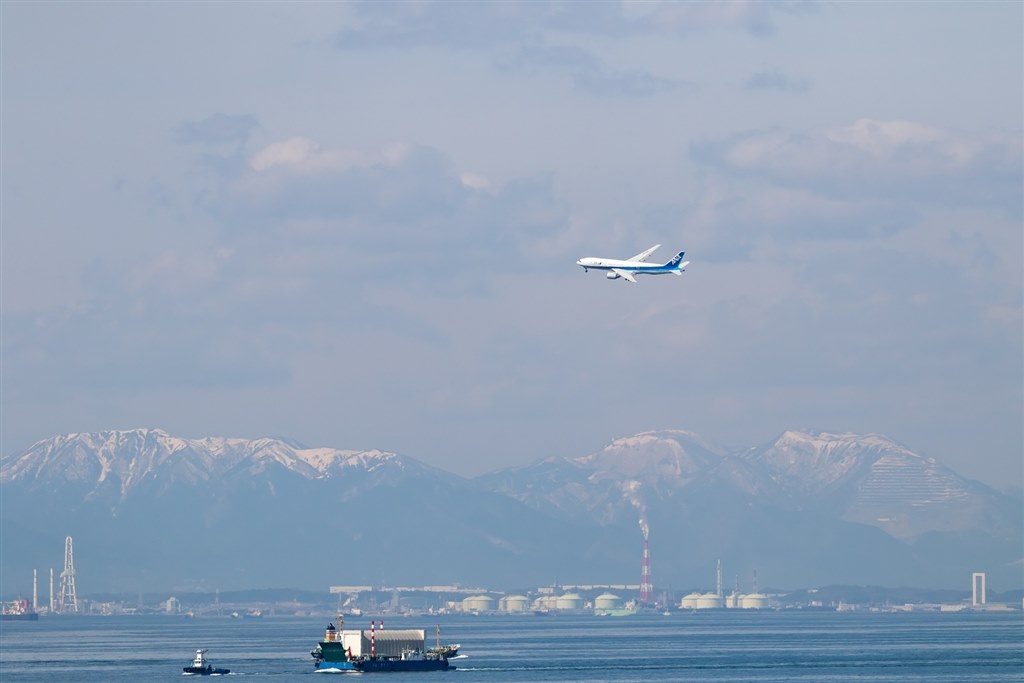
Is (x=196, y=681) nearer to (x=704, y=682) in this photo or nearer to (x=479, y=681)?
(x=479, y=681)

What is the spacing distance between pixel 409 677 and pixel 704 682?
31486mm

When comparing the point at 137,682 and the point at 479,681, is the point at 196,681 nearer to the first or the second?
the point at 137,682

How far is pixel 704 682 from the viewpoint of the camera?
191m

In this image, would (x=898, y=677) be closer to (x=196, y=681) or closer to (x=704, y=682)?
(x=704, y=682)

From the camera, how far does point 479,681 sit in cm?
19212

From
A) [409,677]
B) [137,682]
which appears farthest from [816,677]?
[137,682]

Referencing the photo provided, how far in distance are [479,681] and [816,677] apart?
122 ft

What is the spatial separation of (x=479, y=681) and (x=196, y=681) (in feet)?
105

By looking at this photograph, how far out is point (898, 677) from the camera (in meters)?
199

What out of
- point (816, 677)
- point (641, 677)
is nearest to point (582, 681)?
point (641, 677)

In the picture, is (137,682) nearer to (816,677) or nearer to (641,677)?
(641,677)

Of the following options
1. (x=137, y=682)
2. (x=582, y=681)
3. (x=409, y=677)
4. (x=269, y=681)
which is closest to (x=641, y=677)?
(x=582, y=681)

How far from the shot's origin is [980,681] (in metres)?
190

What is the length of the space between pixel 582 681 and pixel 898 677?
3585 cm
